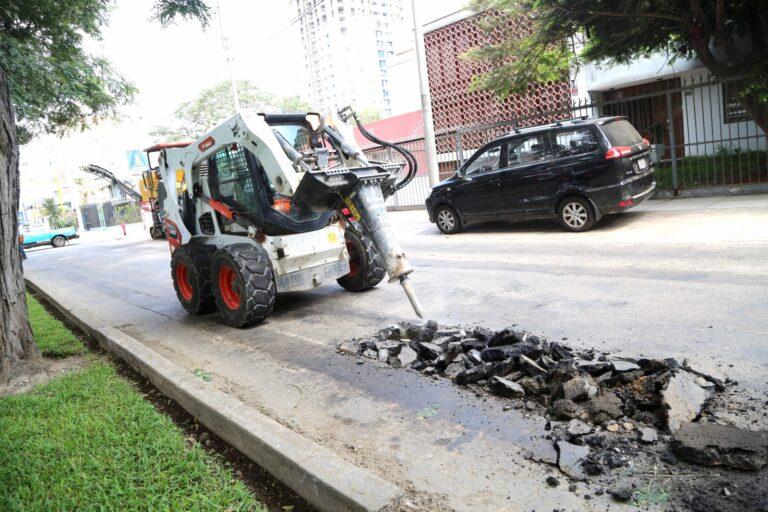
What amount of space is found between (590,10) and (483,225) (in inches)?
196

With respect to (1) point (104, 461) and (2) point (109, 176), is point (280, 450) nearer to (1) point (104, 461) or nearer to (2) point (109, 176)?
(1) point (104, 461)

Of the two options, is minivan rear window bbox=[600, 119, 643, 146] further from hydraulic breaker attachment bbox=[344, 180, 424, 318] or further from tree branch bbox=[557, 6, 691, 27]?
hydraulic breaker attachment bbox=[344, 180, 424, 318]

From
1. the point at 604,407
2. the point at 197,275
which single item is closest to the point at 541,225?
the point at 197,275

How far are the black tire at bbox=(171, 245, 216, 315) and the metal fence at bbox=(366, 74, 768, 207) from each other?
9.40 m

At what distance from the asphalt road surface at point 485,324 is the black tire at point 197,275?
223mm

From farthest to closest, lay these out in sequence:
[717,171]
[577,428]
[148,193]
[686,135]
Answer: [148,193]
[686,135]
[717,171]
[577,428]

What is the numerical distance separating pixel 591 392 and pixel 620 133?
7.94 meters

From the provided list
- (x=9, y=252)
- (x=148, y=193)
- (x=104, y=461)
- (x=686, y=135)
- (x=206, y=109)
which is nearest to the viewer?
(x=104, y=461)

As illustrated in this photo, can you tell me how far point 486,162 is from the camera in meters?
11.5

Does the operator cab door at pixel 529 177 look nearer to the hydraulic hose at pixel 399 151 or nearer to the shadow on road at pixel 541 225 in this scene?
the shadow on road at pixel 541 225

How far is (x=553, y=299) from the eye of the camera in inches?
245

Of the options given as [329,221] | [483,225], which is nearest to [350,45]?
[483,225]

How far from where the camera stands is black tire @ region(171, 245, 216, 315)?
730 centimetres

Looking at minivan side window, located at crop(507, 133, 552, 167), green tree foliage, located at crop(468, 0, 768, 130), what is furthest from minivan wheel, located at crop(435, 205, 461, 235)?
green tree foliage, located at crop(468, 0, 768, 130)
